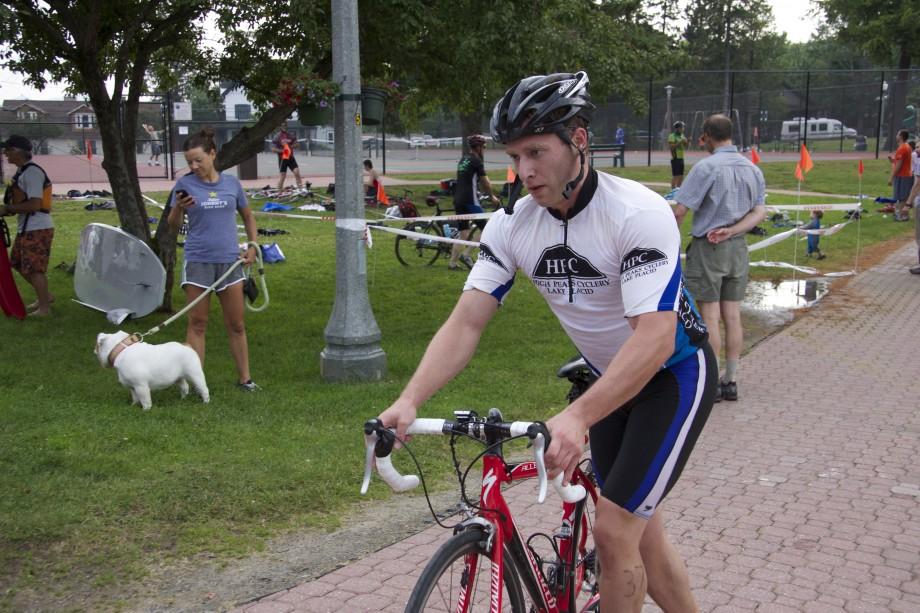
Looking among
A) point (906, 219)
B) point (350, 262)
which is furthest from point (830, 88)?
point (350, 262)

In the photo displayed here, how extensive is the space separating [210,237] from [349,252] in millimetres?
1119

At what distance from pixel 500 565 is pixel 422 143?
47.7 m

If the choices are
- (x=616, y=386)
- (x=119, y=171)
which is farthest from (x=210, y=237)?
(x=616, y=386)

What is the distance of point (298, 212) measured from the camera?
23172 millimetres

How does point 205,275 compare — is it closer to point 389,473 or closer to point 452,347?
point 452,347

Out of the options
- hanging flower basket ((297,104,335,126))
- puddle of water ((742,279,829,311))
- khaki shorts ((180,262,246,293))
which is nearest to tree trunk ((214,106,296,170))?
hanging flower basket ((297,104,335,126))

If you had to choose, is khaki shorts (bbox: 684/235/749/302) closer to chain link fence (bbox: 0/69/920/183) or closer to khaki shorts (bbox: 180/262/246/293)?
khaki shorts (bbox: 180/262/246/293)

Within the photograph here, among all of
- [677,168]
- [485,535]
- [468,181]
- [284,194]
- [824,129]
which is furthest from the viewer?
[824,129]

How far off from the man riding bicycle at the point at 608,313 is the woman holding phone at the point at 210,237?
4.82 m

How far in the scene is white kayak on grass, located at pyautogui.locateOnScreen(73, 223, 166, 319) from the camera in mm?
10242

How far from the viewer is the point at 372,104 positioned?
8.30 m

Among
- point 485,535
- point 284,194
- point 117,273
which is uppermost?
point 485,535

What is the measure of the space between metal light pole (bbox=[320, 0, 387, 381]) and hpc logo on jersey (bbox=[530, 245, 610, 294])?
518cm

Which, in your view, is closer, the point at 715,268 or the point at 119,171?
the point at 715,268
